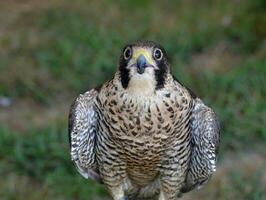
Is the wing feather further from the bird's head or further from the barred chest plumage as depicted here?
the bird's head

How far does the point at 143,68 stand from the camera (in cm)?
380

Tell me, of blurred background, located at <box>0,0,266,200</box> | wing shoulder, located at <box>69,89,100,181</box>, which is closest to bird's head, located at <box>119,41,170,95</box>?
wing shoulder, located at <box>69,89,100,181</box>

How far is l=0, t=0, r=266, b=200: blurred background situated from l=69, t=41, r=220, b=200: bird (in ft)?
4.84

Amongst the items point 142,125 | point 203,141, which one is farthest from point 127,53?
point 203,141

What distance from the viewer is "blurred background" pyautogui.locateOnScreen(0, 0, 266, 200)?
6.01 metres

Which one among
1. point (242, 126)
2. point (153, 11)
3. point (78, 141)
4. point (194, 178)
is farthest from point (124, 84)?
point (153, 11)

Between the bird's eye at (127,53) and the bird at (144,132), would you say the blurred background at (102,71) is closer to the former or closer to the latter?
the bird at (144,132)

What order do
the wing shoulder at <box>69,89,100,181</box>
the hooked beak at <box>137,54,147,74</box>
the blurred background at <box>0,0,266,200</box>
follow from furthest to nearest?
the blurred background at <box>0,0,266,200</box>, the wing shoulder at <box>69,89,100,181</box>, the hooked beak at <box>137,54,147,74</box>

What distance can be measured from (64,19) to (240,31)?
1.88 m

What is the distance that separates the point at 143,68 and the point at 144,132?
0.36 metres

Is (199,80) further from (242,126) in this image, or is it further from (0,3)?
(0,3)

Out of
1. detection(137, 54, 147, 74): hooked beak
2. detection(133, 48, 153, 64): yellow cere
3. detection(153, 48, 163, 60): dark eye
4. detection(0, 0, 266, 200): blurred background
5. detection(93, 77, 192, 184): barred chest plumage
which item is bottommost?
detection(93, 77, 192, 184): barred chest plumage

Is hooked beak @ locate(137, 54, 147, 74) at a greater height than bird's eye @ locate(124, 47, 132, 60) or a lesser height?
lesser

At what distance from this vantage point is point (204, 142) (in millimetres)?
4246
